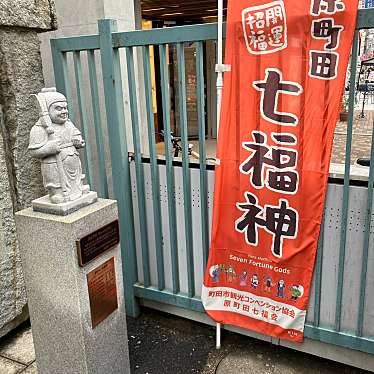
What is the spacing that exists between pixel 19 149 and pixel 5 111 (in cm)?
37

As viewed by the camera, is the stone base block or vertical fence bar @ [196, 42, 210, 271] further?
vertical fence bar @ [196, 42, 210, 271]

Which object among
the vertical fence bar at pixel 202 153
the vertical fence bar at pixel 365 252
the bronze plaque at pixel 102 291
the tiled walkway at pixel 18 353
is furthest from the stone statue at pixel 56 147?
the vertical fence bar at pixel 365 252

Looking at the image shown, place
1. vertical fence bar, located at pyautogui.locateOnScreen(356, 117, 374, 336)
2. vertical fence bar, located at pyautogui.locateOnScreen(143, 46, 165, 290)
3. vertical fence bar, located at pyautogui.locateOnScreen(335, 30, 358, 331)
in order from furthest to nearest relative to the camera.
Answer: vertical fence bar, located at pyautogui.locateOnScreen(143, 46, 165, 290) < vertical fence bar, located at pyautogui.locateOnScreen(356, 117, 374, 336) < vertical fence bar, located at pyautogui.locateOnScreen(335, 30, 358, 331)

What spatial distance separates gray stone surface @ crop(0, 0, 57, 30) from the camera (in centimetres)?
352

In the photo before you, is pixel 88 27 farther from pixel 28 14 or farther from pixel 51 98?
pixel 51 98

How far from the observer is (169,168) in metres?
3.76

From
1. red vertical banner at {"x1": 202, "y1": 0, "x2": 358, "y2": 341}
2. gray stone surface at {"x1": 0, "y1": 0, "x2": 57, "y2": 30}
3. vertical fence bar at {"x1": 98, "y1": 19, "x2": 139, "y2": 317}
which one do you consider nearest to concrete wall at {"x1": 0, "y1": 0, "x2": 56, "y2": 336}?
gray stone surface at {"x1": 0, "y1": 0, "x2": 57, "y2": 30}

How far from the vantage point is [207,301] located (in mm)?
3787

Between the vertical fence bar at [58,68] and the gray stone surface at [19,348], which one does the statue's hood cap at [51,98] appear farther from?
the gray stone surface at [19,348]

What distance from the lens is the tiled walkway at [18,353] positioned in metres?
3.64

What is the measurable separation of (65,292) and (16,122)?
1.80 m

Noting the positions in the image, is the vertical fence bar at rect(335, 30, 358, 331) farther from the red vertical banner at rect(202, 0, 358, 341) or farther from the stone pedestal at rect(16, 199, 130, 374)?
the stone pedestal at rect(16, 199, 130, 374)

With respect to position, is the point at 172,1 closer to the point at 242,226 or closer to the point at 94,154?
the point at 94,154

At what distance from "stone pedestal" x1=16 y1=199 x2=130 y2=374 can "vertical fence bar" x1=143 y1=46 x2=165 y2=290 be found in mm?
867
